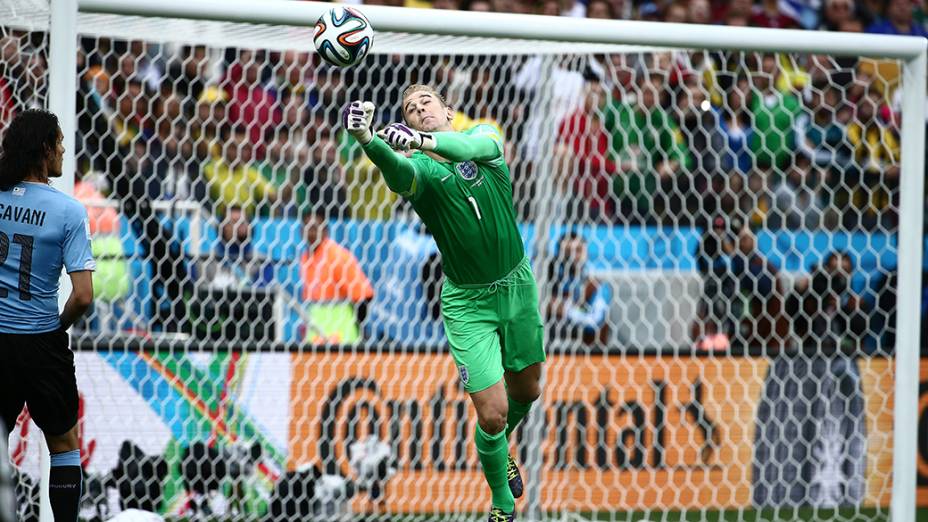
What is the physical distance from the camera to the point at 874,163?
8938 millimetres

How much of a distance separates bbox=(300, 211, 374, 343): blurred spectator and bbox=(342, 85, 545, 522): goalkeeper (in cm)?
240

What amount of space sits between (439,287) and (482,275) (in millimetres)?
2672

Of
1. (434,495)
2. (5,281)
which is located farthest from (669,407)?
(5,281)

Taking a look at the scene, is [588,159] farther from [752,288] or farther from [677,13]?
[677,13]

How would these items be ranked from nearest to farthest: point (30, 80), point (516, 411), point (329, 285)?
point (516, 411) < point (30, 80) < point (329, 285)

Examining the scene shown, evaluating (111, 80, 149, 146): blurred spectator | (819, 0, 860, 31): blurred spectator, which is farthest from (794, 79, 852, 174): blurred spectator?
(111, 80, 149, 146): blurred spectator

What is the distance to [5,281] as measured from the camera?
4699mm

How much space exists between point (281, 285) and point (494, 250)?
2.72 metres

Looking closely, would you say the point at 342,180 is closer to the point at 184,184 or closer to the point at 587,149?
the point at 184,184

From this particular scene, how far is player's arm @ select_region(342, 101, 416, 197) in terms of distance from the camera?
15.1 feet

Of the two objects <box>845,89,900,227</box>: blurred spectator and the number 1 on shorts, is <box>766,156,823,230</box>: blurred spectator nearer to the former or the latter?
<box>845,89,900,227</box>: blurred spectator

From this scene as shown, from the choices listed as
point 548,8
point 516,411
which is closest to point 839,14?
point 548,8

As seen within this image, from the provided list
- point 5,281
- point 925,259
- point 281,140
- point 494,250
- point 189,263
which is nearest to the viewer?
point 5,281

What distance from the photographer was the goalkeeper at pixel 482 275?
5367mm
